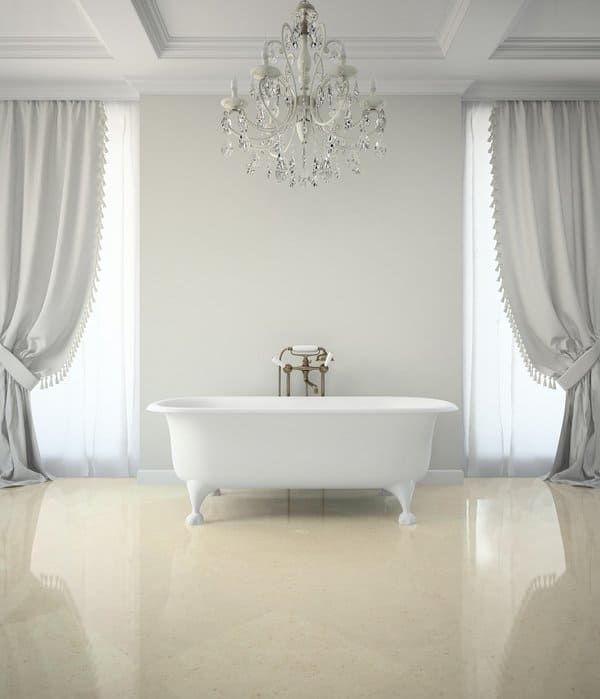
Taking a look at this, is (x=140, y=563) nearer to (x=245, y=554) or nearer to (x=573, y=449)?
(x=245, y=554)

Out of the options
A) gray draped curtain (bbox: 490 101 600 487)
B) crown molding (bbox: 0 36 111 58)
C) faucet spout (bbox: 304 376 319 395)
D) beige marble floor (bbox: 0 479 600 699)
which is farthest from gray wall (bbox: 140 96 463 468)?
beige marble floor (bbox: 0 479 600 699)

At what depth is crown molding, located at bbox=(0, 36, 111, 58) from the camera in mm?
3980

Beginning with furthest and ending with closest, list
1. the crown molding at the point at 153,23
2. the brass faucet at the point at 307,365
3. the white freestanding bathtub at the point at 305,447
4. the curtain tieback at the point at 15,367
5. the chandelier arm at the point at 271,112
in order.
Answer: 1. the curtain tieback at the point at 15,367
2. the brass faucet at the point at 307,365
3. the crown molding at the point at 153,23
4. the white freestanding bathtub at the point at 305,447
5. the chandelier arm at the point at 271,112

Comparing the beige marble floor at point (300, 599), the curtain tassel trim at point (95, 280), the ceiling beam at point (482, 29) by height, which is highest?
the ceiling beam at point (482, 29)

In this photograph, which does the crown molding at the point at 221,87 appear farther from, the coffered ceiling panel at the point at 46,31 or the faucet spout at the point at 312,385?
the faucet spout at the point at 312,385

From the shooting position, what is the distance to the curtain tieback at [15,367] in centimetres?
441

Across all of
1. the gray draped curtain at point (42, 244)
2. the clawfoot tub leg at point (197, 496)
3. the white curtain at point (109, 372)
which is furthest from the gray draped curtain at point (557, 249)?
the gray draped curtain at point (42, 244)

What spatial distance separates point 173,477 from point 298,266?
5.39 feet

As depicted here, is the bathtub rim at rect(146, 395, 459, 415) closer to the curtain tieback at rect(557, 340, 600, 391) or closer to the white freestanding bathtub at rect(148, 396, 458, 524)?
the white freestanding bathtub at rect(148, 396, 458, 524)

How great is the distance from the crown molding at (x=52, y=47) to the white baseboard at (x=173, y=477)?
2.66m

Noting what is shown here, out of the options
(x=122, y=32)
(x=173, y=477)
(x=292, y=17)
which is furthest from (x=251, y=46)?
(x=173, y=477)

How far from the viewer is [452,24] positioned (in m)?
3.75

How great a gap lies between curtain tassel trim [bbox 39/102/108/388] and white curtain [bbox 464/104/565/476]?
8.30ft

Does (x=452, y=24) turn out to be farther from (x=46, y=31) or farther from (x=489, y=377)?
(x=46, y=31)
